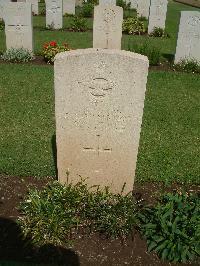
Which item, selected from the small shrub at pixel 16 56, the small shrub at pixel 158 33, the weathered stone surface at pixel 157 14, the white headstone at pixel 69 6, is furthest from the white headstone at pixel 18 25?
the white headstone at pixel 69 6

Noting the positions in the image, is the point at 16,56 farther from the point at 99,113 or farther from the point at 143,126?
the point at 99,113

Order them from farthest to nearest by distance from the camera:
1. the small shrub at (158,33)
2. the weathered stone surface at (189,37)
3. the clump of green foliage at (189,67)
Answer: the small shrub at (158,33) → the clump of green foliage at (189,67) → the weathered stone surface at (189,37)

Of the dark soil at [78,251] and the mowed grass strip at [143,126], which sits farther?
the mowed grass strip at [143,126]

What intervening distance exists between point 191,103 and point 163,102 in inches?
28.2

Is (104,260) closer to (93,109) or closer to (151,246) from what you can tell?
(151,246)

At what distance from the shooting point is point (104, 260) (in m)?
3.97

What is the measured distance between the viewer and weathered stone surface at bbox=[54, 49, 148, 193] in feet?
12.1

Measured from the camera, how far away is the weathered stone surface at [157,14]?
16000 mm

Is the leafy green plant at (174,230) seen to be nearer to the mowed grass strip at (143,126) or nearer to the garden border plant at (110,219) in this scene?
the garden border plant at (110,219)

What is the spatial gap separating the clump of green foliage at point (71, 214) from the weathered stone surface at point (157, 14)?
1343 cm

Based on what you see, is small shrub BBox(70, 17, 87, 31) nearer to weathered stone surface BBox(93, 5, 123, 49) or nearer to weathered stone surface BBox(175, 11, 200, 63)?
weathered stone surface BBox(93, 5, 123, 49)

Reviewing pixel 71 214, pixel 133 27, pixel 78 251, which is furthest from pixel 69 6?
pixel 78 251

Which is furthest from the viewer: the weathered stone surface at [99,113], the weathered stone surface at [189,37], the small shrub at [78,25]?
the small shrub at [78,25]

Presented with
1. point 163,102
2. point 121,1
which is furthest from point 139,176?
point 121,1
